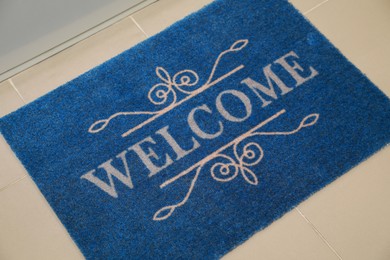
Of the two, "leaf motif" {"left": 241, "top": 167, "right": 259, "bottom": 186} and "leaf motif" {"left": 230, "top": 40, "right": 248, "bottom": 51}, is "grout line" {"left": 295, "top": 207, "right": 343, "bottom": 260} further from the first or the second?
"leaf motif" {"left": 230, "top": 40, "right": 248, "bottom": 51}

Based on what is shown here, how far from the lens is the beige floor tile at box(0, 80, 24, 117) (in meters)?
1.79

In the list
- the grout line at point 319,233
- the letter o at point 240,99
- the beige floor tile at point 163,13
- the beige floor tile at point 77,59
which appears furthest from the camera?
the beige floor tile at point 163,13

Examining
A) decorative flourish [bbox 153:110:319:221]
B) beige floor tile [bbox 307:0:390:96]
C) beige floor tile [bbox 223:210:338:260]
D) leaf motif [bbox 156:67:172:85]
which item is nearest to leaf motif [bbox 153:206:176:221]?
decorative flourish [bbox 153:110:319:221]

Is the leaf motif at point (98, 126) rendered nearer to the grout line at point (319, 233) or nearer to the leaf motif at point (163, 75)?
the leaf motif at point (163, 75)

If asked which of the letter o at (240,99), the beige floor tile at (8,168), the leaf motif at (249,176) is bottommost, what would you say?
the leaf motif at (249,176)

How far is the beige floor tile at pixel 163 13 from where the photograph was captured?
6.32 ft

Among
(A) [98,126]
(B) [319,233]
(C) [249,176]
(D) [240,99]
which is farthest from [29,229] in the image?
(B) [319,233]

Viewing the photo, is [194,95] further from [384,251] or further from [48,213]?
[384,251]

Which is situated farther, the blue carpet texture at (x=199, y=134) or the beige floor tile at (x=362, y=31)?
the beige floor tile at (x=362, y=31)

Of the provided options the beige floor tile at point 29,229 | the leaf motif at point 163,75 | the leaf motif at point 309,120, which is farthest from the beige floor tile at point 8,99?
the leaf motif at point 309,120

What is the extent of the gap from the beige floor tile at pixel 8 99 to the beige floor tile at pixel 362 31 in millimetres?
1308

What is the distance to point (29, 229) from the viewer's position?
1589 mm

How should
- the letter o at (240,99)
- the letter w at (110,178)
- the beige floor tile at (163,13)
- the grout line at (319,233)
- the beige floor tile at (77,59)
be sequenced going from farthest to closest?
1. the beige floor tile at (163,13)
2. the beige floor tile at (77,59)
3. the letter o at (240,99)
4. the letter w at (110,178)
5. the grout line at (319,233)

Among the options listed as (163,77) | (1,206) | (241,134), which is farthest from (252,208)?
(1,206)
